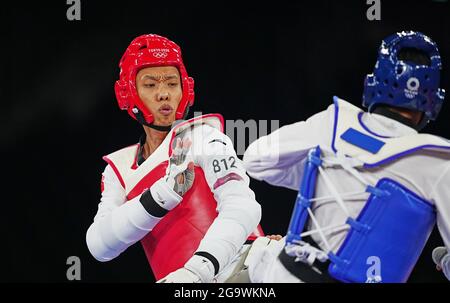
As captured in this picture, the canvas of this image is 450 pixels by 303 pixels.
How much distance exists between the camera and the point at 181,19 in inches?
→ 185

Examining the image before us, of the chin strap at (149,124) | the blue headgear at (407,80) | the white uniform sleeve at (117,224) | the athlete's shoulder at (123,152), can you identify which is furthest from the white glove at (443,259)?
the athlete's shoulder at (123,152)

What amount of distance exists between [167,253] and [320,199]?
3.60 feet

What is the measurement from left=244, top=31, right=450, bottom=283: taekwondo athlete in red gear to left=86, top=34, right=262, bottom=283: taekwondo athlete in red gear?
42 cm

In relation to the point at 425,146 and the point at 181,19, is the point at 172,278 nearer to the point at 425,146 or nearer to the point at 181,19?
the point at 425,146

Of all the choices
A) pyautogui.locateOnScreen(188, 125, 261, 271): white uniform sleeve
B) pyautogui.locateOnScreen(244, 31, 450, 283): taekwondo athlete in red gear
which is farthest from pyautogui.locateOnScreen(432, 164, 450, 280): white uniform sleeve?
pyautogui.locateOnScreen(188, 125, 261, 271): white uniform sleeve

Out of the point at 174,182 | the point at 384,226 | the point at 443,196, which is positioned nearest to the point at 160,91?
the point at 174,182

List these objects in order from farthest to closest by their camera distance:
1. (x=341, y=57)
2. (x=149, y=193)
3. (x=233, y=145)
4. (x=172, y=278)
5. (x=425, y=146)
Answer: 1. (x=341, y=57)
2. (x=233, y=145)
3. (x=149, y=193)
4. (x=172, y=278)
5. (x=425, y=146)

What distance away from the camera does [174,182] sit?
3580mm

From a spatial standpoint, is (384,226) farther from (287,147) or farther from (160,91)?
(160,91)

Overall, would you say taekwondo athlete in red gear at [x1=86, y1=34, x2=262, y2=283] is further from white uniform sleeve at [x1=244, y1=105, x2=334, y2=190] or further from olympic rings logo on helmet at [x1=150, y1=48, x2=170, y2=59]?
white uniform sleeve at [x1=244, y1=105, x2=334, y2=190]

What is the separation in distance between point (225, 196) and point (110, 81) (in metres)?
1.44

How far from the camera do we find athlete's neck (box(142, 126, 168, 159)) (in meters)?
4.15

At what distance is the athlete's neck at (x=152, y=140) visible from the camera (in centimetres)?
415

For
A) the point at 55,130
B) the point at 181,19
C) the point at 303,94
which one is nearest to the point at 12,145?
the point at 55,130
